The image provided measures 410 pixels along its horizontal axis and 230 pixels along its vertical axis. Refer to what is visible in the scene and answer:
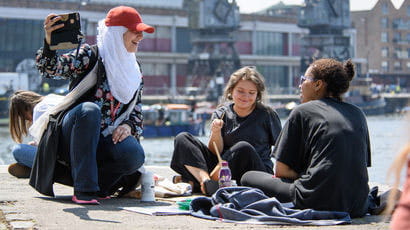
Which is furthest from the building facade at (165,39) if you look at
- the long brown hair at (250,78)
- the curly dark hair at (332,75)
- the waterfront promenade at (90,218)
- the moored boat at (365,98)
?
the curly dark hair at (332,75)

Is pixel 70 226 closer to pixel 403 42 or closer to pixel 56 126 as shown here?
pixel 56 126

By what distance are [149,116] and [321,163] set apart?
124ft

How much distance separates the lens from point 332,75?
387 centimetres

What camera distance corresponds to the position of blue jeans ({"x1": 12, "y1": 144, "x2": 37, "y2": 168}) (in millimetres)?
5492

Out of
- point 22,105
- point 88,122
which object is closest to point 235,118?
point 88,122

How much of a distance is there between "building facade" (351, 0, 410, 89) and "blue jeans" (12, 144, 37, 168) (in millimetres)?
85599

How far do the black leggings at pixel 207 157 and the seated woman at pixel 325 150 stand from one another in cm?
67

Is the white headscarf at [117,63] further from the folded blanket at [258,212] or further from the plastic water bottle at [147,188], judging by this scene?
the folded blanket at [258,212]

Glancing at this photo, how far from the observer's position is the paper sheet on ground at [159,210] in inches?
149

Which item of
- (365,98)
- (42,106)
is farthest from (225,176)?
(365,98)

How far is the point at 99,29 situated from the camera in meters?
4.51

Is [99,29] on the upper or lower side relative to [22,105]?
upper

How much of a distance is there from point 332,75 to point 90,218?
1.34m

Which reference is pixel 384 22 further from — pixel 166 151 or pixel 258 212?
pixel 258 212
